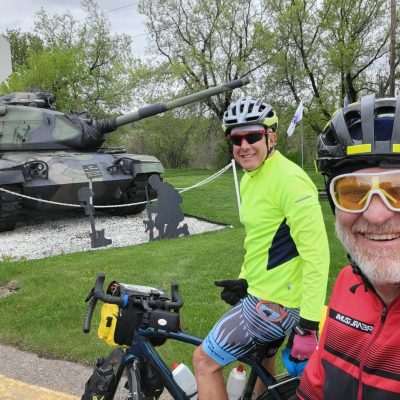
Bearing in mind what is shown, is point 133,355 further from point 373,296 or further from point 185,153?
point 185,153

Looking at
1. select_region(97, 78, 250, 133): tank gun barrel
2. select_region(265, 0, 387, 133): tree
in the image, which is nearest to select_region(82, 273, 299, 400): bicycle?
select_region(97, 78, 250, 133): tank gun barrel

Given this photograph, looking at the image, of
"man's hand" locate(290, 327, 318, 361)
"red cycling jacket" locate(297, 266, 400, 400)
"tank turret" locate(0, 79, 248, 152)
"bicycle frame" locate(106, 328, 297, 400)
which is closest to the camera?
"red cycling jacket" locate(297, 266, 400, 400)

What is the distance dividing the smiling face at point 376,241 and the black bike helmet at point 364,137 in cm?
5

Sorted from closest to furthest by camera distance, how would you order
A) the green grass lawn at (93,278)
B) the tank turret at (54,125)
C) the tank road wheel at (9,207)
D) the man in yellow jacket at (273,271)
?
the man in yellow jacket at (273,271) < the green grass lawn at (93,278) < the tank road wheel at (9,207) < the tank turret at (54,125)

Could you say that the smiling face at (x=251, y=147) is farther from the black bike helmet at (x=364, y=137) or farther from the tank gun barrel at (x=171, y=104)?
the tank gun barrel at (x=171, y=104)

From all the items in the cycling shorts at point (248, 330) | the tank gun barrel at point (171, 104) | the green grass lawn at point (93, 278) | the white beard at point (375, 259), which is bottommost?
the green grass lawn at point (93, 278)

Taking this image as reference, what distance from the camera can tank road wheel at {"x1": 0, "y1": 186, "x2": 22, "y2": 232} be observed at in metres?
9.84

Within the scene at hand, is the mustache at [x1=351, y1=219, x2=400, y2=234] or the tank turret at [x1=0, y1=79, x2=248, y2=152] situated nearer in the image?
the mustache at [x1=351, y1=219, x2=400, y2=234]

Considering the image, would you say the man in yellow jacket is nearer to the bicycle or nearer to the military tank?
the bicycle

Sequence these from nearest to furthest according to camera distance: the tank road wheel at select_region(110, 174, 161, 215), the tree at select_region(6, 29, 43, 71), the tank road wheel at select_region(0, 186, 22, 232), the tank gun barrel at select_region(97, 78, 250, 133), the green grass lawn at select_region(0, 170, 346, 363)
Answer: the green grass lawn at select_region(0, 170, 346, 363)
the tank road wheel at select_region(0, 186, 22, 232)
the tank gun barrel at select_region(97, 78, 250, 133)
the tank road wheel at select_region(110, 174, 161, 215)
the tree at select_region(6, 29, 43, 71)

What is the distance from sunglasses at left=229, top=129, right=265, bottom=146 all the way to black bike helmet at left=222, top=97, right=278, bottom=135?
47 mm

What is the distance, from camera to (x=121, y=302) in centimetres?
242

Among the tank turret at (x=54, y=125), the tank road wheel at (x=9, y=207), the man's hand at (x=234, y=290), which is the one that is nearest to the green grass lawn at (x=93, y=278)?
the man's hand at (x=234, y=290)

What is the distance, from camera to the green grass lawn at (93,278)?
4523 millimetres
